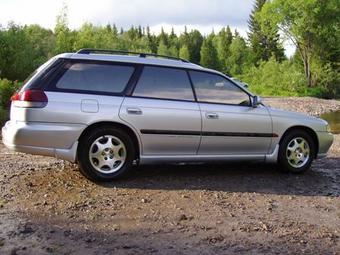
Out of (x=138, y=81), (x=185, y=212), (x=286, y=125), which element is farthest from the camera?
(x=286, y=125)

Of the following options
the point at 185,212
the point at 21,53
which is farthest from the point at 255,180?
the point at 21,53

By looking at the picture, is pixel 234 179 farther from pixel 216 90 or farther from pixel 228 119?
pixel 216 90

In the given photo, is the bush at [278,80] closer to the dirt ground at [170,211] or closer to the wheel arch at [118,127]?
the dirt ground at [170,211]

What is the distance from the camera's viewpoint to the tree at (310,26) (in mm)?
54469

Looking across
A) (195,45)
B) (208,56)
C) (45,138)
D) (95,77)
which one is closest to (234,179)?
(95,77)

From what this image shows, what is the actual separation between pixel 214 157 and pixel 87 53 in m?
2.33

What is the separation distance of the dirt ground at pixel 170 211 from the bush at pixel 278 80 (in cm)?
4610

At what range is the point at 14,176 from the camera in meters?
7.41

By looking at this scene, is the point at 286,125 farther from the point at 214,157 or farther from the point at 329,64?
A: the point at 329,64

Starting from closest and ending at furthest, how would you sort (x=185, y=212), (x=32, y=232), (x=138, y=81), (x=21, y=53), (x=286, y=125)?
(x=32, y=232) < (x=185, y=212) < (x=138, y=81) < (x=286, y=125) < (x=21, y=53)

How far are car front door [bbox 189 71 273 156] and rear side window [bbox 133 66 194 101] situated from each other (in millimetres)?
154

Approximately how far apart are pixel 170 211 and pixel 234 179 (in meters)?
1.92

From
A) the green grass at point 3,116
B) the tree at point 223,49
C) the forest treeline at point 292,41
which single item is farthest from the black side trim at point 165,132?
the tree at point 223,49

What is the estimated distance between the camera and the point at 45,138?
21.7 ft
